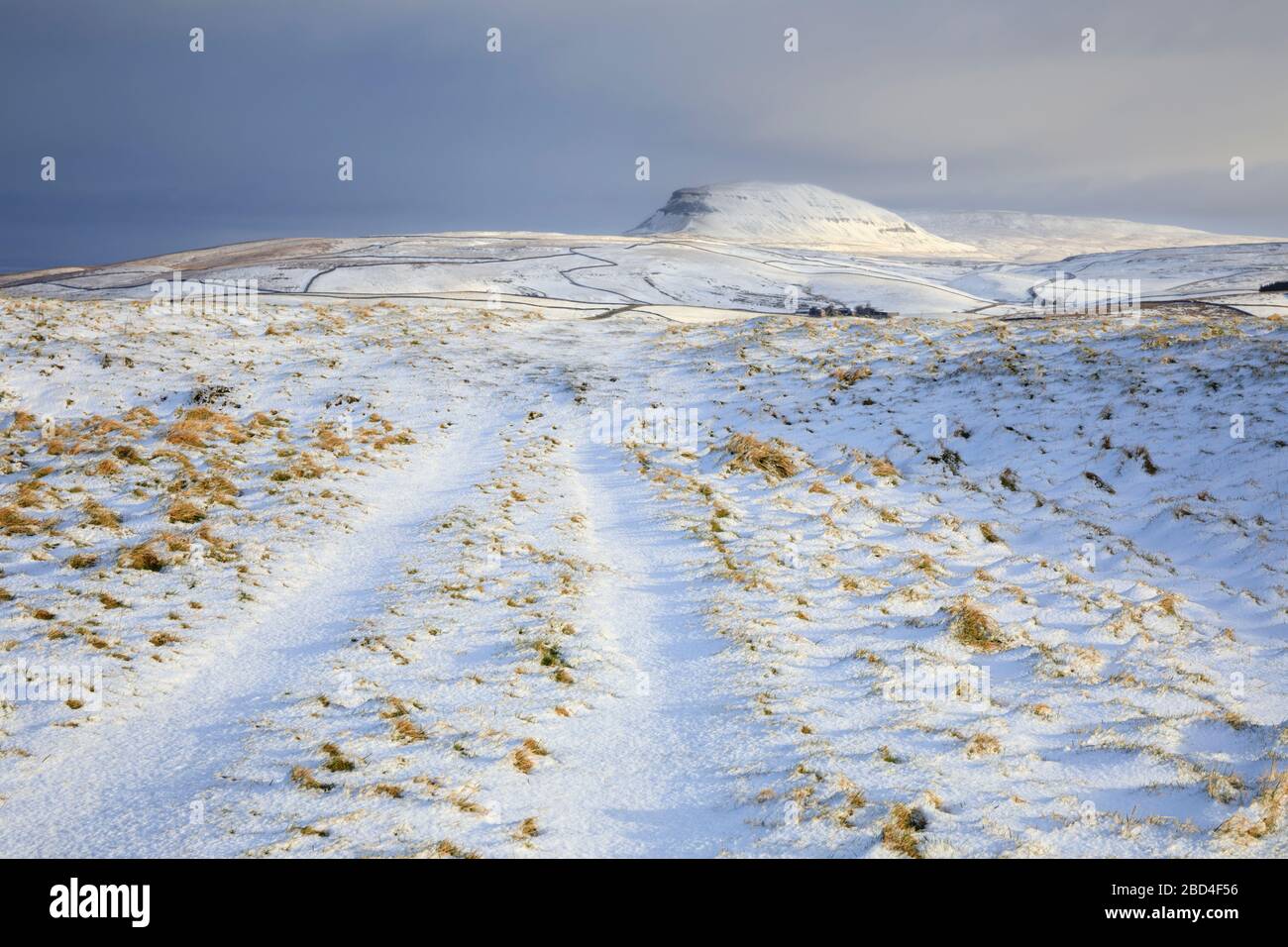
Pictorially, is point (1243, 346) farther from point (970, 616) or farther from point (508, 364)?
point (508, 364)

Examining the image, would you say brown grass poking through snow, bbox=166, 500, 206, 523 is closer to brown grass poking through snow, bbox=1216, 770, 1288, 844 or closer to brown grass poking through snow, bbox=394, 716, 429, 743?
brown grass poking through snow, bbox=394, 716, 429, 743

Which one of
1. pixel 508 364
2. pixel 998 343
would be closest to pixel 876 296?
pixel 998 343

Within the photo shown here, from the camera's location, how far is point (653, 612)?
35.8ft

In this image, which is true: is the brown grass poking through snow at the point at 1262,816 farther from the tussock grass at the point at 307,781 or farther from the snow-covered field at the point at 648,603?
the tussock grass at the point at 307,781

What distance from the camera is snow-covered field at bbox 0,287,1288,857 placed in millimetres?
6469

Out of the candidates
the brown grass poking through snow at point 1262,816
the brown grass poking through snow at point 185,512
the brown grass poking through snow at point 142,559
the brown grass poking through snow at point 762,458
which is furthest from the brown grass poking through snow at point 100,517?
the brown grass poking through snow at point 1262,816

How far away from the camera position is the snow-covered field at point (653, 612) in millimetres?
6469

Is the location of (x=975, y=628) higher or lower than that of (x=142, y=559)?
lower

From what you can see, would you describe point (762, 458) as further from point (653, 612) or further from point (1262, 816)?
point (1262, 816)

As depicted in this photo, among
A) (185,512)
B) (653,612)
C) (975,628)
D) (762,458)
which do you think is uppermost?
(762,458)

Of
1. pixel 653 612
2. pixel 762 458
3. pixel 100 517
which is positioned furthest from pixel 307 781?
pixel 762 458

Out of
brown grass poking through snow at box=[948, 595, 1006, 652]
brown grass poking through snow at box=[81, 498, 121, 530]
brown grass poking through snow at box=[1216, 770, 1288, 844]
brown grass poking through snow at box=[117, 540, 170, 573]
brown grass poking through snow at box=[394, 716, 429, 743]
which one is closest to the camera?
brown grass poking through snow at box=[1216, 770, 1288, 844]

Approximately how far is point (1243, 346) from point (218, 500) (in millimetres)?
28978

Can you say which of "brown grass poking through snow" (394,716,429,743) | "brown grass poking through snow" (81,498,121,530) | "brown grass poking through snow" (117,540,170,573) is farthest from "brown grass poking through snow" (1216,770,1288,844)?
"brown grass poking through snow" (81,498,121,530)
